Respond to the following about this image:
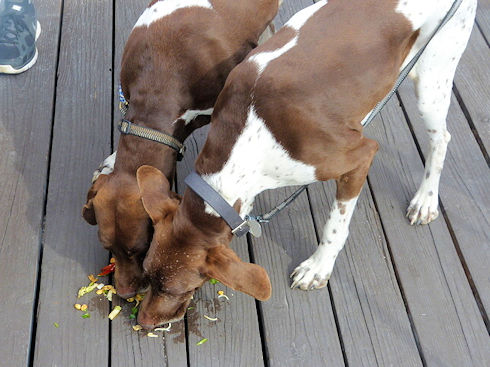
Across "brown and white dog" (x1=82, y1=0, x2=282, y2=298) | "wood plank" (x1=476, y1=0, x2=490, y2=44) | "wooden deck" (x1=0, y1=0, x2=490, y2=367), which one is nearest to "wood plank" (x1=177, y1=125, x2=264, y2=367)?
"wooden deck" (x1=0, y1=0, x2=490, y2=367)

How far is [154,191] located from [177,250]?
0.29 meters

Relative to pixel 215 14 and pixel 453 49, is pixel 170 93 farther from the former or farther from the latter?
pixel 453 49

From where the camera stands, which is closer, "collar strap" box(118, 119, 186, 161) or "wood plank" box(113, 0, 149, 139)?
"collar strap" box(118, 119, 186, 161)

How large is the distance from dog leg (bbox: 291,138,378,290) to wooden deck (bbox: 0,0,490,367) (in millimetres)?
82

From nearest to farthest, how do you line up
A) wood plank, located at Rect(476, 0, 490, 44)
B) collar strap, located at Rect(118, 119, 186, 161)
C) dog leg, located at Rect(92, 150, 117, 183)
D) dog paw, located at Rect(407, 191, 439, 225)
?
collar strap, located at Rect(118, 119, 186, 161)
dog leg, located at Rect(92, 150, 117, 183)
dog paw, located at Rect(407, 191, 439, 225)
wood plank, located at Rect(476, 0, 490, 44)

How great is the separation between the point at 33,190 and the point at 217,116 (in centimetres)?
154

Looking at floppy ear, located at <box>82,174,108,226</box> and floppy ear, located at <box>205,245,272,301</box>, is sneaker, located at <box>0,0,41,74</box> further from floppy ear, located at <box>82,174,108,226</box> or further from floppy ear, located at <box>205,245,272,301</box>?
floppy ear, located at <box>205,245,272,301</box>

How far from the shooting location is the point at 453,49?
3322 mm

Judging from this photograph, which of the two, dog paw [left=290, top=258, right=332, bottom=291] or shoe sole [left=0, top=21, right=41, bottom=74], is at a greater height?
shoe sole [left=0, top=21, right=41, bottom=74]

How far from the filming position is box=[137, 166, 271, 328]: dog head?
2.77 meters

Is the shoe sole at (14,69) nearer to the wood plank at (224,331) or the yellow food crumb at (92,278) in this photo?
the yellow food crumb at (92,278)

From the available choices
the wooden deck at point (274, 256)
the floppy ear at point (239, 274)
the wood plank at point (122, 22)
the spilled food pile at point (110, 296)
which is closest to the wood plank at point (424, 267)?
the wooden deck at point (274, 256)

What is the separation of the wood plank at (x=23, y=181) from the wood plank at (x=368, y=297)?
1.62 meters

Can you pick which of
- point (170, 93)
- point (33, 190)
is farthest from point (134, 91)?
point (33, 190)
